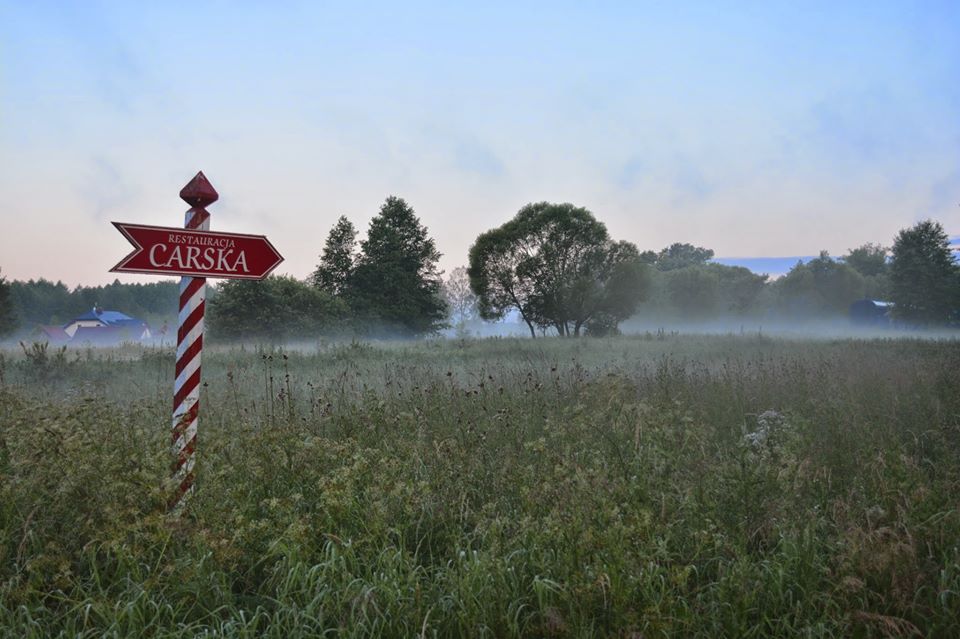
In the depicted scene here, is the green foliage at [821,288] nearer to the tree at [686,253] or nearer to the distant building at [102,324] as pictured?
the tree at [686,253]

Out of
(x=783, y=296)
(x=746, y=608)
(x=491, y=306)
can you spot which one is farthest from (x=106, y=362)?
(x=783, y=296)

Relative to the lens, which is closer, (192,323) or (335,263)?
(192,323)

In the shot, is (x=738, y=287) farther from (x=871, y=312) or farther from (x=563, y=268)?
(x=563, y=268)

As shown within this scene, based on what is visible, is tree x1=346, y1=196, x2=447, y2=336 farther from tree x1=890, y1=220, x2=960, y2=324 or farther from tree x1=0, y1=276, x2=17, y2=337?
tree x1=890, y1=220, x2=960, y2=324

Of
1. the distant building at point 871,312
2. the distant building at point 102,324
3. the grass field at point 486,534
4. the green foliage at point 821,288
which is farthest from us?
the green foliage at point 821,288

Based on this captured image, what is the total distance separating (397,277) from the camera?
4419 centimetres

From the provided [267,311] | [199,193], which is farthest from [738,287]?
[199,193]

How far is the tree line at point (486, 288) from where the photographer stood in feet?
120

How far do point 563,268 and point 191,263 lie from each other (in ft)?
107

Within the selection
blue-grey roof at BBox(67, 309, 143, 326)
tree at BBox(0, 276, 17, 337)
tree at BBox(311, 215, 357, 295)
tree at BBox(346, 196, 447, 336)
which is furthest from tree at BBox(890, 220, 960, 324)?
tree at BBox(0, 276, 17, 337)

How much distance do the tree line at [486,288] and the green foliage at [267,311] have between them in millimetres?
61

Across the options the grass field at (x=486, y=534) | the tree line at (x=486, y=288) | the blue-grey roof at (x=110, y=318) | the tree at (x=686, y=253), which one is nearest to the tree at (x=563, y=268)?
the tree line at (x=486, y=288)

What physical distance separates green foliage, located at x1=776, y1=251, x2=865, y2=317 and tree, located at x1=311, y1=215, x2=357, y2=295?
1877 inches

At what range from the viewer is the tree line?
36469 millimetres
